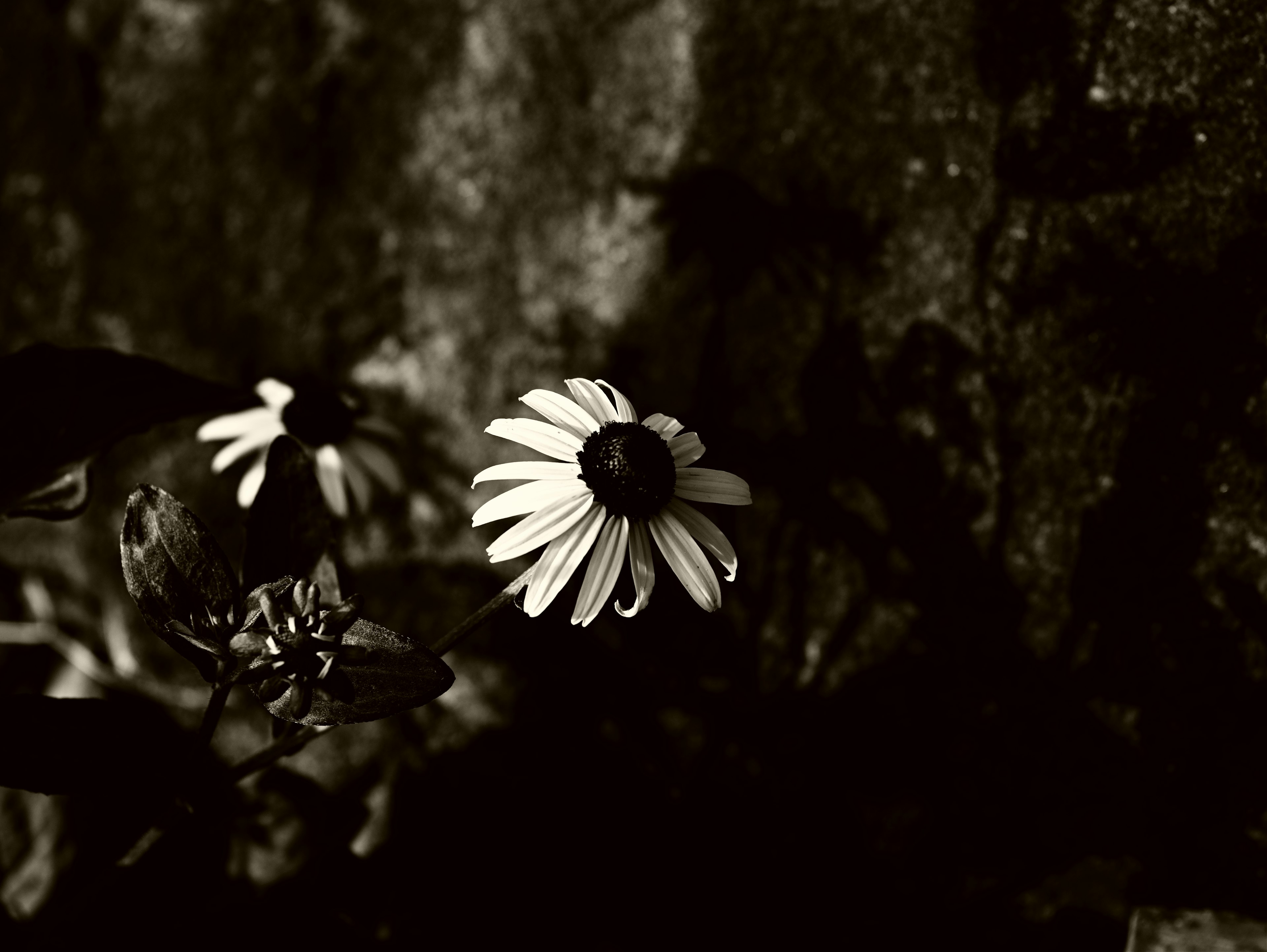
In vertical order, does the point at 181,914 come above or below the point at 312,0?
below

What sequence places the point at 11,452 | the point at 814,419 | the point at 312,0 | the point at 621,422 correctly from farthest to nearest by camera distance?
the point at 312,0 < the point at 814,419 < the point at 11,452 < the point at 621,422

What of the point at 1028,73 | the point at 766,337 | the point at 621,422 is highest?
the point at 1028,73

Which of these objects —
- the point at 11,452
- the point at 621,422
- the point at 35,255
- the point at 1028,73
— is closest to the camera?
the point at 621,422

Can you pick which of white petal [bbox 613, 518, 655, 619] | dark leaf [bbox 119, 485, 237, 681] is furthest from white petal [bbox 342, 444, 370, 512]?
white petal [bbox 613, 518, 655, 619]

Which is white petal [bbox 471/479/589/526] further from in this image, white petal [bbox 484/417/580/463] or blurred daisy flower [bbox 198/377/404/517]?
blurred daisy flower [bbox 198/377/404/517]

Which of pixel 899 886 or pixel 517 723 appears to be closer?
pixel 899 886

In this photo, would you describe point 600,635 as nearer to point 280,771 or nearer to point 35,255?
point 280,771

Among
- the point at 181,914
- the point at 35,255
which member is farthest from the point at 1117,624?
the point at 35,255
